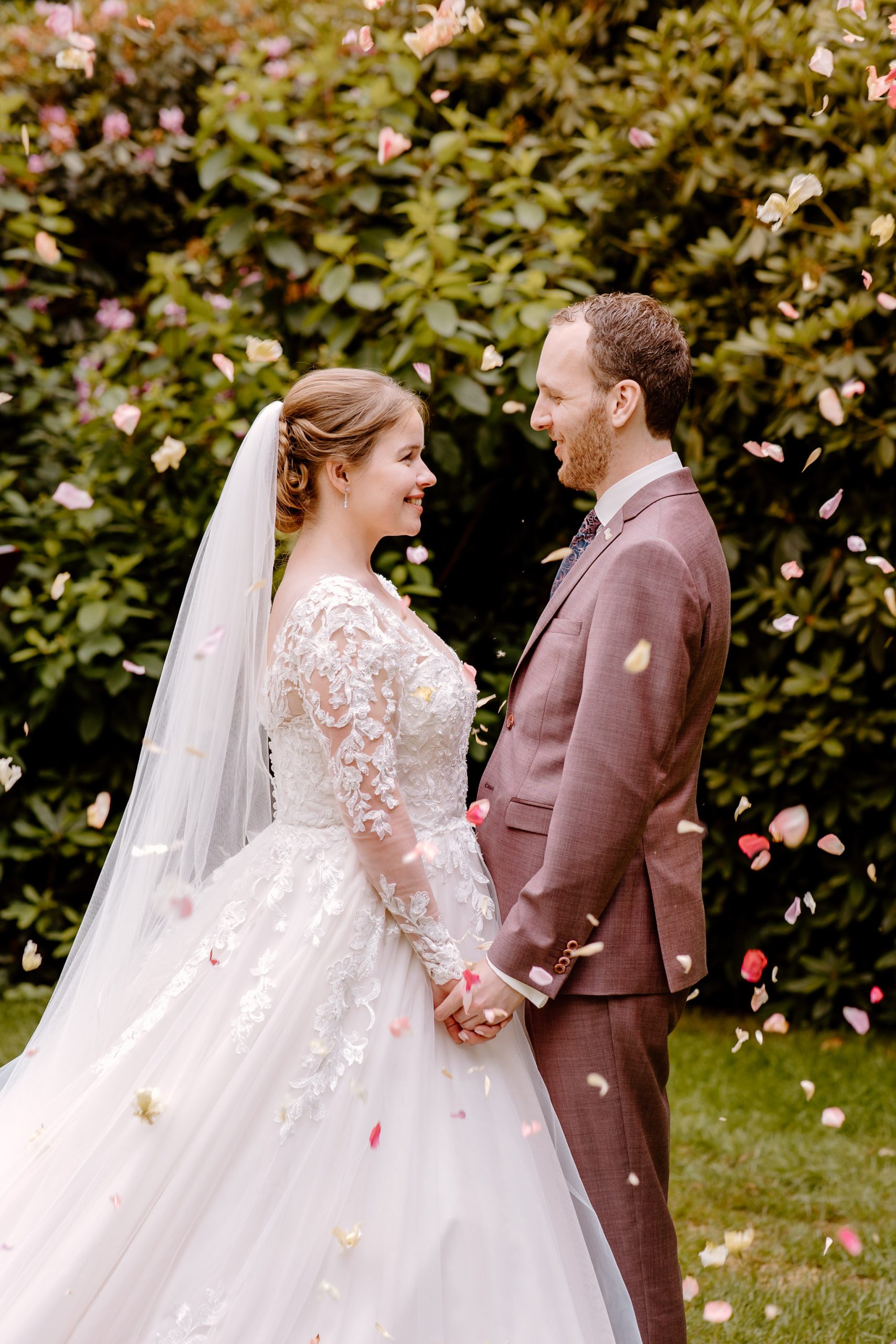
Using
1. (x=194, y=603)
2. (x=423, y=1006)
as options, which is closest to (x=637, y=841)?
(x=423, y=1006)

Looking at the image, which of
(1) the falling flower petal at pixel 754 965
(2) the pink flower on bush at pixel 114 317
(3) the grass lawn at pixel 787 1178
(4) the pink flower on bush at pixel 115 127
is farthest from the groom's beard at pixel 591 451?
(4) the pink flower on bush at pixel 115 127

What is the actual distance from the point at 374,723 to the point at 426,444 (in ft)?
7.26

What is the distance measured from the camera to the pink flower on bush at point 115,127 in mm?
5621

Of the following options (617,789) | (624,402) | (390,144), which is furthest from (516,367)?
(617,789)

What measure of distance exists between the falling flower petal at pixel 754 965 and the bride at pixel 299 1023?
61.1 inches

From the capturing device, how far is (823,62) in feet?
12.4

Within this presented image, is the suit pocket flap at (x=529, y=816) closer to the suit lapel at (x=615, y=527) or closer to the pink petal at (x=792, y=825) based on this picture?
the suit lapel at (x=615, y=527)

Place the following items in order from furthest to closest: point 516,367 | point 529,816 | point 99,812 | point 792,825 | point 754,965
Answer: point 792,825
point 516,367
point 754,965
point 99,812
point 529,816

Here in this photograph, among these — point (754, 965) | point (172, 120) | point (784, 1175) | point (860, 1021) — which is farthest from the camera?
point (172, 120)

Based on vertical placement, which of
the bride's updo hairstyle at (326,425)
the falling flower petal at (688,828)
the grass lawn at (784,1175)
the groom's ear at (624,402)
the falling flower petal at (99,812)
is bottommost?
the grass lawn at (784,1175)

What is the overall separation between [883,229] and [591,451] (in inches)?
72.2

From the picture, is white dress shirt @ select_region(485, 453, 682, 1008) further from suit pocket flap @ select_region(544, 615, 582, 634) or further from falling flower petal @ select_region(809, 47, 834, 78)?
falling flower petal @ select_region(809, 47, 834, 78)

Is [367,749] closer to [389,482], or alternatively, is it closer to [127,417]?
[389,482]

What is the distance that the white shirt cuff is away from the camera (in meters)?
2.20
